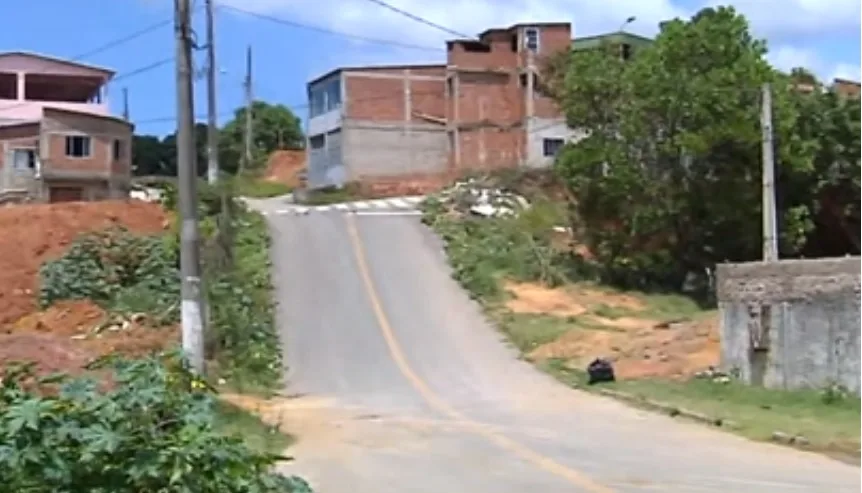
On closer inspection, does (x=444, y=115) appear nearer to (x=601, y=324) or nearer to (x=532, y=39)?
(x=532, y=39)

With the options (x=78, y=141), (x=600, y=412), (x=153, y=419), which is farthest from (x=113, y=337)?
(x=78, y=141)

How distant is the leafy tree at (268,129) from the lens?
97312 mm

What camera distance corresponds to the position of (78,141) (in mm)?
62250

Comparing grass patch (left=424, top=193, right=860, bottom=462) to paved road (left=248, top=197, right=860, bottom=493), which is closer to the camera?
paved road (left=248, top=197, right=860, bottom=493)

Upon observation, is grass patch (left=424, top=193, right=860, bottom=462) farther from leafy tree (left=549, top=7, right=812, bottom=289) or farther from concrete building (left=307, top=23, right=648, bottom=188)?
concrete building (left=307, top=23, right=648, bottom=188)

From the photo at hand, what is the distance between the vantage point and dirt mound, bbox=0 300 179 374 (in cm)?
2509

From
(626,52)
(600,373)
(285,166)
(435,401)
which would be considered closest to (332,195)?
(626,52)

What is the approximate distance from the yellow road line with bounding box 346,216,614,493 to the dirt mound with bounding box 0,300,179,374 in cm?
482

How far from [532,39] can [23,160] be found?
22750 millimetres

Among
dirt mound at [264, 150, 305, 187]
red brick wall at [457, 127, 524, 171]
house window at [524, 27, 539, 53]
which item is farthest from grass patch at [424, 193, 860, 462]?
dirt mound at [264, 150, 305, 187]

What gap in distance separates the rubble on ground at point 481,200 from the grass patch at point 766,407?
21857 mm

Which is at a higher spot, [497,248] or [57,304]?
[497,248]

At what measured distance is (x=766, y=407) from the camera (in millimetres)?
23484

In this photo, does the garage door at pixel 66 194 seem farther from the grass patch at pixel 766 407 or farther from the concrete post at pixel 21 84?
the grass patch at pixel 766 407
